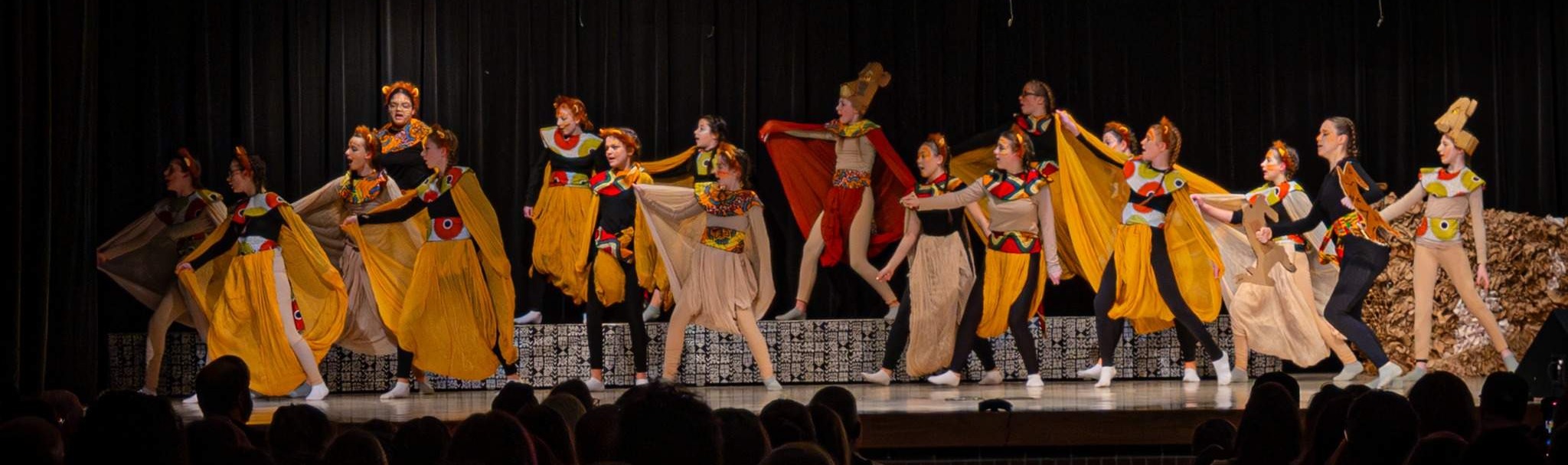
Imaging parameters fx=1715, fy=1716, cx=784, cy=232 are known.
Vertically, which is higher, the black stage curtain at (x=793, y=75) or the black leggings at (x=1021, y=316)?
the black stage curtain at (x=793, y=75)

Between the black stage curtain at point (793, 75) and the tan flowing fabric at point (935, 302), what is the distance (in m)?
1.37

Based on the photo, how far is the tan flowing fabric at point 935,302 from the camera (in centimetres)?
919

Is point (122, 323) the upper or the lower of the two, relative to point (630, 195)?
lower

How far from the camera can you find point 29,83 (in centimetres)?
786

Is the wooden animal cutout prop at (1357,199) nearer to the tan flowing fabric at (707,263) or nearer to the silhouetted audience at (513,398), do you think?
the tan flowing fabric at (707,263)

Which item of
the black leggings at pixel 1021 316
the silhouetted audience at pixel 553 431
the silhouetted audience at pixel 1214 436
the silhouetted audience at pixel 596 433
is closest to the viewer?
the silhouetted audience at pixel 553 431

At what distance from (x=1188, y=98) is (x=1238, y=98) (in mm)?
332

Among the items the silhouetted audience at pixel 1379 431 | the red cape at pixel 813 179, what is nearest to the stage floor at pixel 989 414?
the red cape at pixel 813 179

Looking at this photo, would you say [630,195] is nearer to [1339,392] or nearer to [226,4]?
[226,4]

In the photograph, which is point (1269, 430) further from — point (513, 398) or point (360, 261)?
point (360, 261)

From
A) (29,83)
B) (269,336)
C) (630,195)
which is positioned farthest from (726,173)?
(29,83)

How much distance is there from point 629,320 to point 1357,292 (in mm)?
3760

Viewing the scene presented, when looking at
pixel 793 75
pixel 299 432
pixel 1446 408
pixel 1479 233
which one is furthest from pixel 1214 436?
pixel 793 75

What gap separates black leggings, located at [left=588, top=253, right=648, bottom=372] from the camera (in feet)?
30.1
